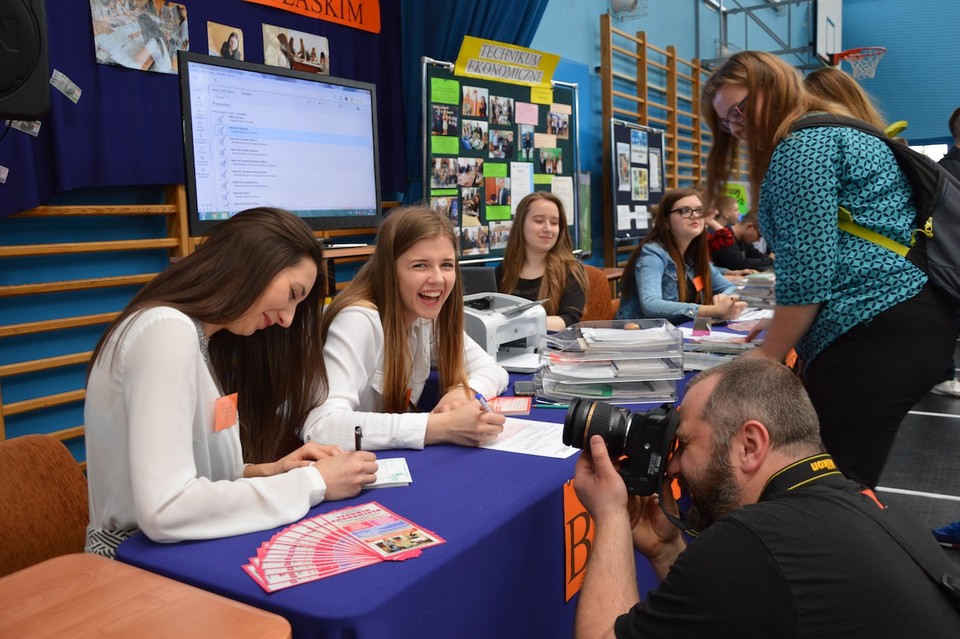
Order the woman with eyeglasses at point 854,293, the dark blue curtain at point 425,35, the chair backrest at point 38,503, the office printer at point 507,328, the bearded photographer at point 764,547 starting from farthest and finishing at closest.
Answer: the dark blue curtain at point 425,35 → the office printer at point 507,328 → the woman with eyeglasses at point 854,293 → the chair backrest at point 38,503 → the bearded photographer at point 764,547

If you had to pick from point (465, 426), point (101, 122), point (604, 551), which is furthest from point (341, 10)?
point (604, 551)

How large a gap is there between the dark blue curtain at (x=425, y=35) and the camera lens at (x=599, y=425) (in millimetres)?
2921

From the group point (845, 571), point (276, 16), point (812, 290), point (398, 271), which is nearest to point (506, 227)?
point (276, 16)

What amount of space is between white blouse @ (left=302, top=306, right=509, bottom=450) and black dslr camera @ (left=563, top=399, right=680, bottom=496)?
435mm

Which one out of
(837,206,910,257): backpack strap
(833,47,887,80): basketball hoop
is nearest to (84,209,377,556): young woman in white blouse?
(837,206,910,257): backpack strap

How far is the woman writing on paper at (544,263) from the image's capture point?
11.2 feet

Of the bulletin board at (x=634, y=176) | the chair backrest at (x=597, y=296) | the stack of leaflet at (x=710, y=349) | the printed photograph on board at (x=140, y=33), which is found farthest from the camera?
the bulletin board at (x=634, y=176)

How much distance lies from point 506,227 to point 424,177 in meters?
0.84

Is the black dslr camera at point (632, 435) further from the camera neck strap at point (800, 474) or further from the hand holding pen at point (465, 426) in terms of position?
the hand holding pen at point (465, 426)

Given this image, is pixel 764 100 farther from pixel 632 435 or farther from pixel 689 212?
pixel 689 212

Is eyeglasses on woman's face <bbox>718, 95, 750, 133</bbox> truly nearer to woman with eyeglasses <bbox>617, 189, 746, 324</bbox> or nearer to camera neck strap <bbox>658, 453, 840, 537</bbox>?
camera neck strap <bbox>658, 453, 840, 537</bbox>

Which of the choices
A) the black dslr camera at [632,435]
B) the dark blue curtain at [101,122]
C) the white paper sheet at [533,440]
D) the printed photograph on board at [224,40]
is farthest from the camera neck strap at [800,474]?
the printed photograph on board at [224,40]

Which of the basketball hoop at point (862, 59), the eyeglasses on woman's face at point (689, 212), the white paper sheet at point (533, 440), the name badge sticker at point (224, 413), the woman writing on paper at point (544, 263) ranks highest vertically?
the basketball hoop at point (862, 59)

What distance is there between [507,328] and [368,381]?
0.65 m
